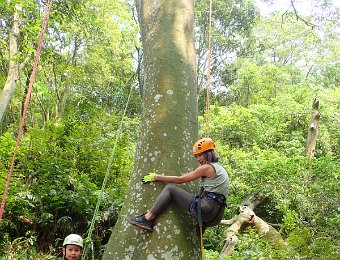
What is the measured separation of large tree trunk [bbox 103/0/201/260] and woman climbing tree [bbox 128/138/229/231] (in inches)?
3.2

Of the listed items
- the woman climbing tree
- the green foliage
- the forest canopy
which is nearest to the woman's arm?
the woman climbing tree

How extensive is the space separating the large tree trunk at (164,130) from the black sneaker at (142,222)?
54mm

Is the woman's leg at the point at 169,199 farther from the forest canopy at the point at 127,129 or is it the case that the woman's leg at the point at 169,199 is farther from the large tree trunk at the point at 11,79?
the large tree trunk at the point at 11,79

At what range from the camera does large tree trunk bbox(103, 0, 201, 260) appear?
2.93m

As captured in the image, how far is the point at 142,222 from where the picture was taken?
2936 millimetres

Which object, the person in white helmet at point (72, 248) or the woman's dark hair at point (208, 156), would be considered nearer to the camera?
the woman's dark hair at point (208, 156)

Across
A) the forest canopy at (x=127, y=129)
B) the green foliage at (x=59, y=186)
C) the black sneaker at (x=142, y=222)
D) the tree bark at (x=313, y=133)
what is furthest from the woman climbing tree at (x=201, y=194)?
the tree bark at (x=313, y=133)

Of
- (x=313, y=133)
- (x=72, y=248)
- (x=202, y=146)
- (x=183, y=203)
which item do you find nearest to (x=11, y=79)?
(x=72, y=248)

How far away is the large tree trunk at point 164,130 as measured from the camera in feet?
9.62

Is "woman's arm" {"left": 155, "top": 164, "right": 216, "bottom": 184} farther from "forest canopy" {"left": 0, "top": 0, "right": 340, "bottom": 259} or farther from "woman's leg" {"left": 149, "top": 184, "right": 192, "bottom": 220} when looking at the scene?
"forest canopy" {"left": 0, "top": 0, "right": 340, "bottom": 259}

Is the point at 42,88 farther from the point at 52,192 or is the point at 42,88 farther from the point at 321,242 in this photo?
the point at 321,242

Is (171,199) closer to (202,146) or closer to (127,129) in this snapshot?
(202,146)

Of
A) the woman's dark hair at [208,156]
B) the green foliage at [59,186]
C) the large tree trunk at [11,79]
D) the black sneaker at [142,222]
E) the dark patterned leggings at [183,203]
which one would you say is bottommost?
the green foliage at [59,186]

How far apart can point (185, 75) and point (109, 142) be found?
4.05 m
